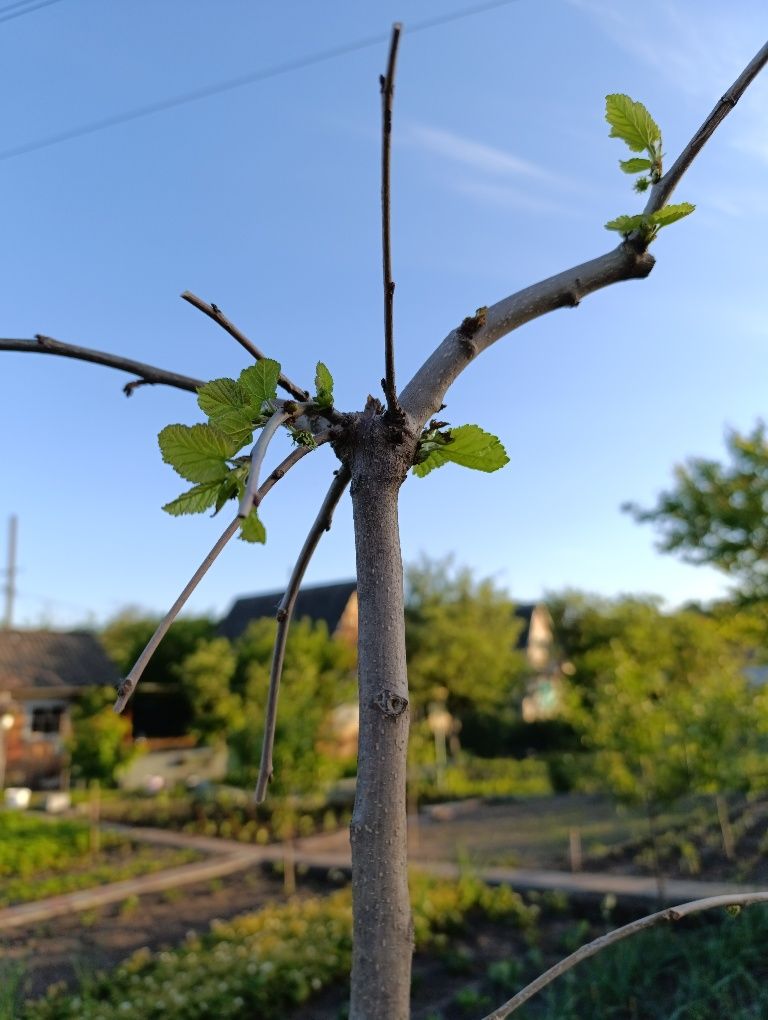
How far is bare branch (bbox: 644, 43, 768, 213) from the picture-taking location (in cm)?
109

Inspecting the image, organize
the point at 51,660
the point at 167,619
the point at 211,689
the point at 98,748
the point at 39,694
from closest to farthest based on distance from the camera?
the point at 167,619, the point at 98,748, the point at 211,689, the point at 39,694, the point at 51,660

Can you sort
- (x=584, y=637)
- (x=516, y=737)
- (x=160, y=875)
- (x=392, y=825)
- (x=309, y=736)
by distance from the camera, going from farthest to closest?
1. (x=584, y=637)
2. (x=516, y=737)
3. (x=309, y=736)
4. (x=160, y=875)
5. (x=392, y=825)

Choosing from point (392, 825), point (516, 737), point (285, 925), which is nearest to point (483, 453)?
point (392, 825)

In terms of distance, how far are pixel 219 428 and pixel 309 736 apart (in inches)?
432

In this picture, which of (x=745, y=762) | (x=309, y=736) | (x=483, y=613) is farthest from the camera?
(x=483, y=613)

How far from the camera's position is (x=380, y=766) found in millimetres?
909

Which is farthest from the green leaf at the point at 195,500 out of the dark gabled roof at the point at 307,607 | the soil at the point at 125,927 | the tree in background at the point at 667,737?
the dark gabled roof at the point at 307,607

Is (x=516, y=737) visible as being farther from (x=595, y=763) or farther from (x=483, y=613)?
(x=595, y=763)

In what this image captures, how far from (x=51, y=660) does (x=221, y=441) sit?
22.9m

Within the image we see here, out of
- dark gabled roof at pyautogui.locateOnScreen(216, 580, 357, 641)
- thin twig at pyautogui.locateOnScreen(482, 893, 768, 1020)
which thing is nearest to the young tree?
thin twig at pyautogui.locateOnScreen(482, 893, 768, 1020)

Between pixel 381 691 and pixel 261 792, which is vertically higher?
pixel 381 691

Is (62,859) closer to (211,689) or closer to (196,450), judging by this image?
(211,689)

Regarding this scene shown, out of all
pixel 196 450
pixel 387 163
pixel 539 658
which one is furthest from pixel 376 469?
pixel 539 658

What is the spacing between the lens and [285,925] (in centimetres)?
703
